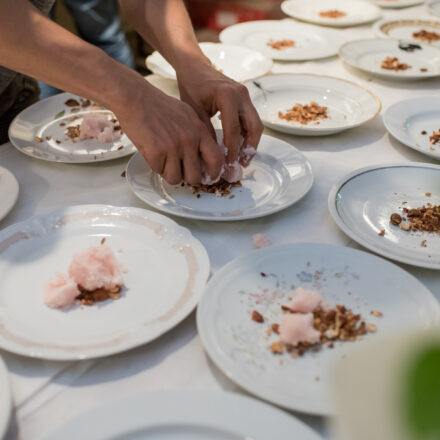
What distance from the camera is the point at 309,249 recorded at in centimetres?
89

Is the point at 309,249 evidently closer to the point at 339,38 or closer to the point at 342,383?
the point at 342,383

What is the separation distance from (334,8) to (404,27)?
1.31ft

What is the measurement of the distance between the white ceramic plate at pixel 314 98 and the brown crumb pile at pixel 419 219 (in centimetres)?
39

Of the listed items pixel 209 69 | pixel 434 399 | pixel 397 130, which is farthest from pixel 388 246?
pixel 434 399

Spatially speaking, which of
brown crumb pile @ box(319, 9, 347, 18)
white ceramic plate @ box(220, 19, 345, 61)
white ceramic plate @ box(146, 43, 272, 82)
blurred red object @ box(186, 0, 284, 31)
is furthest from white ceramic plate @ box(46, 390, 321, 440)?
blurred red object @ box(186, 0, 284, 31)

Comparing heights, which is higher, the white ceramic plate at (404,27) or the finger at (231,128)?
the finger at (231,128)

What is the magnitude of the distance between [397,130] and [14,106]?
4.00ft

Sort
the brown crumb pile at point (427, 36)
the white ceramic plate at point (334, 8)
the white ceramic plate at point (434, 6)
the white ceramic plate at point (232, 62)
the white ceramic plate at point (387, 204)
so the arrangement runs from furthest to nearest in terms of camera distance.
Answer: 1. the white ceramic plate at point (434, 6)
2. the white ceramic plate at point (334, 8)
3. the brown crumb pile at point (427, 36)
4. the white ceramic plate at point (232, 62)
5. the white ceramic plate at point (387, 204)

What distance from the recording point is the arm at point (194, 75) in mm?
1136

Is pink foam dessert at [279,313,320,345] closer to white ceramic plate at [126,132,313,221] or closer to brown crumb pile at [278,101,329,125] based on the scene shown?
white ceramic plate at [126,132,313,221]

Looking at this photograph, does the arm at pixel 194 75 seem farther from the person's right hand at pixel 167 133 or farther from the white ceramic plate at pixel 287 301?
the white ceramic plate at pixel 287 301

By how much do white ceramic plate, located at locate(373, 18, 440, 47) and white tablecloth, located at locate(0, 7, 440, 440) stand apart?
502mm

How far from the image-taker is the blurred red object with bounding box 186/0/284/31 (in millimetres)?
3549

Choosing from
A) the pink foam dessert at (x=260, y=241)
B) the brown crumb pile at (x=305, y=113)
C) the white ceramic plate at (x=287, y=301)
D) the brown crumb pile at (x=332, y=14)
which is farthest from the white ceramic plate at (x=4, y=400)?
the brown crumb pile at (x=332, y=14)
